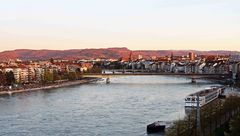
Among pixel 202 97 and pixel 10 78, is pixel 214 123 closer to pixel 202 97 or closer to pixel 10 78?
pixel 202 97

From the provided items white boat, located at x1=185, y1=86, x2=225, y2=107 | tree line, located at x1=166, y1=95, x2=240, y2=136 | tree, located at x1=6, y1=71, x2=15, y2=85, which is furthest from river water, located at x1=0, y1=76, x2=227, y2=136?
tree, located at x1=6, y1=71, x2=15, y2=85

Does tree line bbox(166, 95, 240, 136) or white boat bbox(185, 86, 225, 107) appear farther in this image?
white boat bbox(185, 86, 225, 107)

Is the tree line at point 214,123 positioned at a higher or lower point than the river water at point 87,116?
higher

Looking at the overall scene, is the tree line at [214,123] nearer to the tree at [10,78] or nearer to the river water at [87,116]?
the river water at [87,116]

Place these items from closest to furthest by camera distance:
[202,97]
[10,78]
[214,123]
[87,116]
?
[214,123] → [87,116] → [202,97] → [10,78]

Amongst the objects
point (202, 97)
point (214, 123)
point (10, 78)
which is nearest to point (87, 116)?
point (214, 123)

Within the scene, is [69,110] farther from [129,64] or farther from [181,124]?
[129,64]

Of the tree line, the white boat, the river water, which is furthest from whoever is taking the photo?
the white boat

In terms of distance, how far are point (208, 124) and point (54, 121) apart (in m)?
2.62

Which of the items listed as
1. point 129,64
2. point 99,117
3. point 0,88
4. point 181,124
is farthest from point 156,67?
point 181,124

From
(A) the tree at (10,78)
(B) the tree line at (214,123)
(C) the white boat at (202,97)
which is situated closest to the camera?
(B) the tree line at (214,123)

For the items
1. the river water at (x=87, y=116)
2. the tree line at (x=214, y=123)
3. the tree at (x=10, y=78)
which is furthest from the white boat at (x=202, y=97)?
the tree at (x=10, y=78)

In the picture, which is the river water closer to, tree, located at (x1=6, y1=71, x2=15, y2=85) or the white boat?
the white boat

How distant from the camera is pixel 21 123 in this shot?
7715mm
